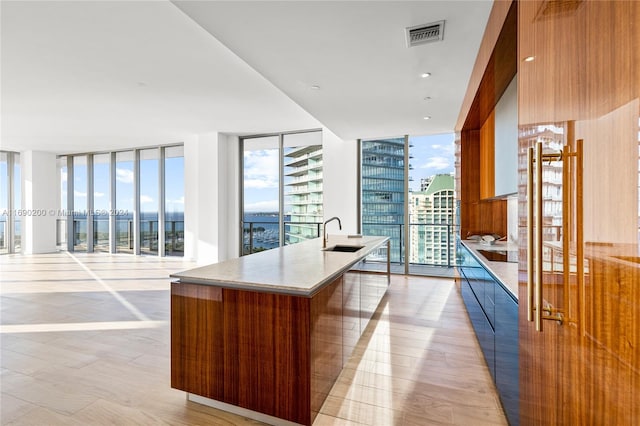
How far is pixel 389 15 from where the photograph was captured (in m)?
2.25

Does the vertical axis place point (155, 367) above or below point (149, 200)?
below

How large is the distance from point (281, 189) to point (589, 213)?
255 inches

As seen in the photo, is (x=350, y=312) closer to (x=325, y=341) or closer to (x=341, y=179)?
(x=325, y=341)

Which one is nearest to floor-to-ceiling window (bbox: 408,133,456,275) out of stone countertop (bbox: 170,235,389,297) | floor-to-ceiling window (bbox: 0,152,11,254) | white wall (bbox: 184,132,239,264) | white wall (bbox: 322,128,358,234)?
white wall (bbox: 322,128,358,234)

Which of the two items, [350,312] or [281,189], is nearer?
[350,312]

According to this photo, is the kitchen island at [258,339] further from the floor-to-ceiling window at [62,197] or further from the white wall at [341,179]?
the floor-to-ceiling window at [62,197]

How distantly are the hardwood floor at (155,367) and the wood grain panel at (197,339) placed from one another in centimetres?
17

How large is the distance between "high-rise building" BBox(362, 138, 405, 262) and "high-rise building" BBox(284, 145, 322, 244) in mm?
1065

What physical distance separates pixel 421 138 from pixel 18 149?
10052mm

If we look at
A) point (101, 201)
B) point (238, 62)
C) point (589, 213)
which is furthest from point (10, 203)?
point (589, 213)

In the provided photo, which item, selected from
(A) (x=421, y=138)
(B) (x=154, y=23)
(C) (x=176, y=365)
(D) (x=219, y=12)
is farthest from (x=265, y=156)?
(C) (x=176, y=365)

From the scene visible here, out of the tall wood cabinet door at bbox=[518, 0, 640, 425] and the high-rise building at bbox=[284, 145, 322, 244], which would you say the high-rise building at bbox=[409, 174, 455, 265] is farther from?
the tall wood cabinet door at bbox=[518, 0, 640, 425]

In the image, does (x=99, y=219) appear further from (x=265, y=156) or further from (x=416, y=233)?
(x=416, y=233)

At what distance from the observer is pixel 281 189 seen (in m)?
7.18
